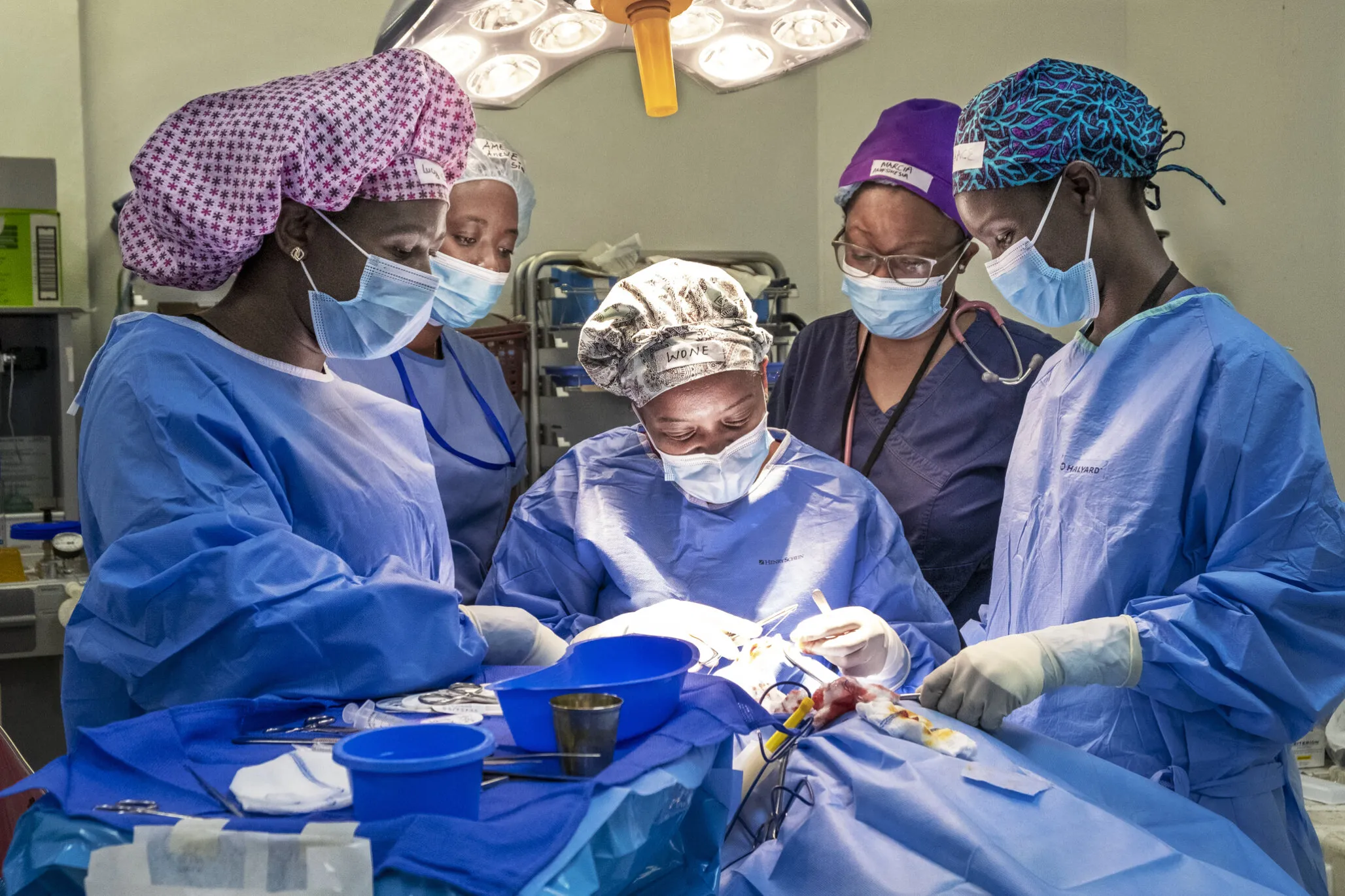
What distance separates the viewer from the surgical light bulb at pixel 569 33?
1.95 meters

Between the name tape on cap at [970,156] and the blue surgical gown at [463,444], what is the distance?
1262 mm

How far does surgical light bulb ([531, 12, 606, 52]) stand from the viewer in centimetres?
195

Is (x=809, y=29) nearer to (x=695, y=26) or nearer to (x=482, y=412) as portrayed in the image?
(x=695, y=26)

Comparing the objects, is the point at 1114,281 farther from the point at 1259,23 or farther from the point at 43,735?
the point at 43,735

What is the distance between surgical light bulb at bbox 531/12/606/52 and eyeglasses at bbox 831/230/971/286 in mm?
739

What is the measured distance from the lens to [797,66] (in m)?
2.15

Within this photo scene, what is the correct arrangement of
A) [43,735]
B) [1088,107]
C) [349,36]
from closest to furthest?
[1088,107], [43,735], [349,36]

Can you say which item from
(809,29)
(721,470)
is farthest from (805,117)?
(721,470)

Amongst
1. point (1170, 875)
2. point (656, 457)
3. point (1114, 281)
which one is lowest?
point (1170, 875)

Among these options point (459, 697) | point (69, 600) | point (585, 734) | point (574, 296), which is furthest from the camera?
point (574, 296)

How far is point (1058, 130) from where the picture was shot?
1.80 m

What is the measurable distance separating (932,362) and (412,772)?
6.22ft

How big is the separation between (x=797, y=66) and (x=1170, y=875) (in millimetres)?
1496

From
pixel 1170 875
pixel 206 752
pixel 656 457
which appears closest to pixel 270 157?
pixel 206 752
